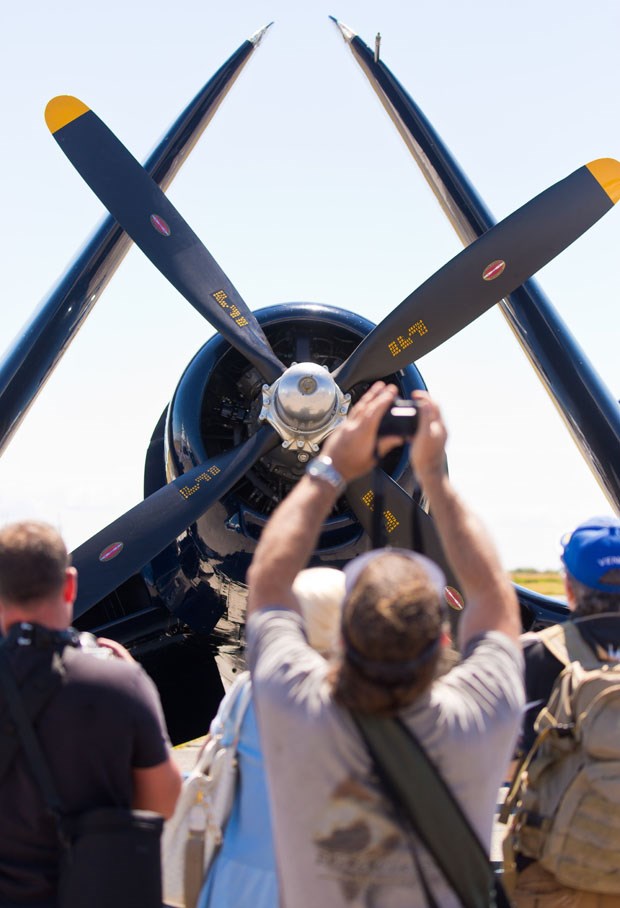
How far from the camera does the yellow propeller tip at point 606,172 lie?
7.19 metres

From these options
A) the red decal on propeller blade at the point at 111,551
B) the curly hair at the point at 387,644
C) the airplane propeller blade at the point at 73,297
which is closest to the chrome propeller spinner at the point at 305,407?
the red decal on propeller blade at the point at 111,551

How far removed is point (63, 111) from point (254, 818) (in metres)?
6.23

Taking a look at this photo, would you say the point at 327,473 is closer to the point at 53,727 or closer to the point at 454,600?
the point at 53,727

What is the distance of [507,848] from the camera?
2820mm

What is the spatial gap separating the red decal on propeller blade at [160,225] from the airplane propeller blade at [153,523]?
5.76 ft

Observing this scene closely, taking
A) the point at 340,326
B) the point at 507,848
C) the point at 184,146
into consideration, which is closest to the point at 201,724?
the point at 340,326

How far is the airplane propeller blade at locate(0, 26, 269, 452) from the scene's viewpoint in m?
7.29

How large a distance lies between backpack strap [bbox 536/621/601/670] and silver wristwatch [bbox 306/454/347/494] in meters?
0.92

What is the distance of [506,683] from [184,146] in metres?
7.82

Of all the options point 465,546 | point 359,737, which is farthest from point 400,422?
point 359,737

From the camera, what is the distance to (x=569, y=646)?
2811 millimetres

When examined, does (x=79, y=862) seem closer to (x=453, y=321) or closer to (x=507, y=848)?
(x=507, y=848)

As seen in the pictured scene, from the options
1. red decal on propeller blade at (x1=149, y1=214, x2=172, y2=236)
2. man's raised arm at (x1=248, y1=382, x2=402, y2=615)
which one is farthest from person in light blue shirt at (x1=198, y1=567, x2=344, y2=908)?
red decal on propeller blade at (x1=149, y1=214, x2=172, y2=236)

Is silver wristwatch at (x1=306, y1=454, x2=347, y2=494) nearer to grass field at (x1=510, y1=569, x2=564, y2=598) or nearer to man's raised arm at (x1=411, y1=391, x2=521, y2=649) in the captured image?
man's raised arm at (x1=411, y1=391, x2=521, y2=649)
